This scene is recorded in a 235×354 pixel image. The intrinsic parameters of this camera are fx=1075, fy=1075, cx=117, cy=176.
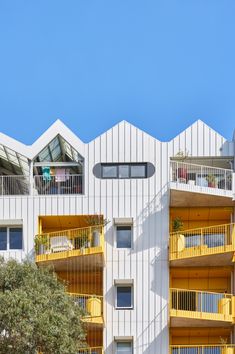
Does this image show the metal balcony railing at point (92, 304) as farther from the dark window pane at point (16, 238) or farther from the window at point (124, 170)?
the window at point (124, 170)

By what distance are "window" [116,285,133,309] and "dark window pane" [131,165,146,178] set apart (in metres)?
5.70

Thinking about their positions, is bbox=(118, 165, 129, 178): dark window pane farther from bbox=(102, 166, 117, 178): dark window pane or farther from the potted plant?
the potted plant

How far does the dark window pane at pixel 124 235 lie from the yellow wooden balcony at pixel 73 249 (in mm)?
1099

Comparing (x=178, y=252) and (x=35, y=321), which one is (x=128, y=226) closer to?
(x=178, y=252)

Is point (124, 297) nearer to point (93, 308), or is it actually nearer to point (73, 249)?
point (93, 308)

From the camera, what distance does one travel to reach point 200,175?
55.0m

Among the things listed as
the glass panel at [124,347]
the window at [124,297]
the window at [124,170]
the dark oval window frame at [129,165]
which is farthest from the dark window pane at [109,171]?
the glass panel at [124,347]

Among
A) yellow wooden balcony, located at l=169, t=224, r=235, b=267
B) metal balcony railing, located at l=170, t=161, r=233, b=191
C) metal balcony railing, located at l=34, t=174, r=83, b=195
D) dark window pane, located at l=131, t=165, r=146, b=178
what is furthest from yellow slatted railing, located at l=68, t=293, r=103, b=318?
metal balcony railing, located at l=170, t=161, r=233, b=191

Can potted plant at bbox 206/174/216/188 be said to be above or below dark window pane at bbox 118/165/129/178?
below

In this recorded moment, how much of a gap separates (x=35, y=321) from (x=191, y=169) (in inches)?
556

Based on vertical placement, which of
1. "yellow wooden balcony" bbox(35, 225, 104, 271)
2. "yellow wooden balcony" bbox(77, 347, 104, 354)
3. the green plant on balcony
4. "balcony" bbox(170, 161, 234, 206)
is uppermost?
"balcony" bbox(170, 161, 234, 206)

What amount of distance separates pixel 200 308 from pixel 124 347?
13.9 ft

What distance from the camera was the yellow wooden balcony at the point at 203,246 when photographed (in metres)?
52.7

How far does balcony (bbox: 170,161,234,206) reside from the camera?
53531 millimetres
